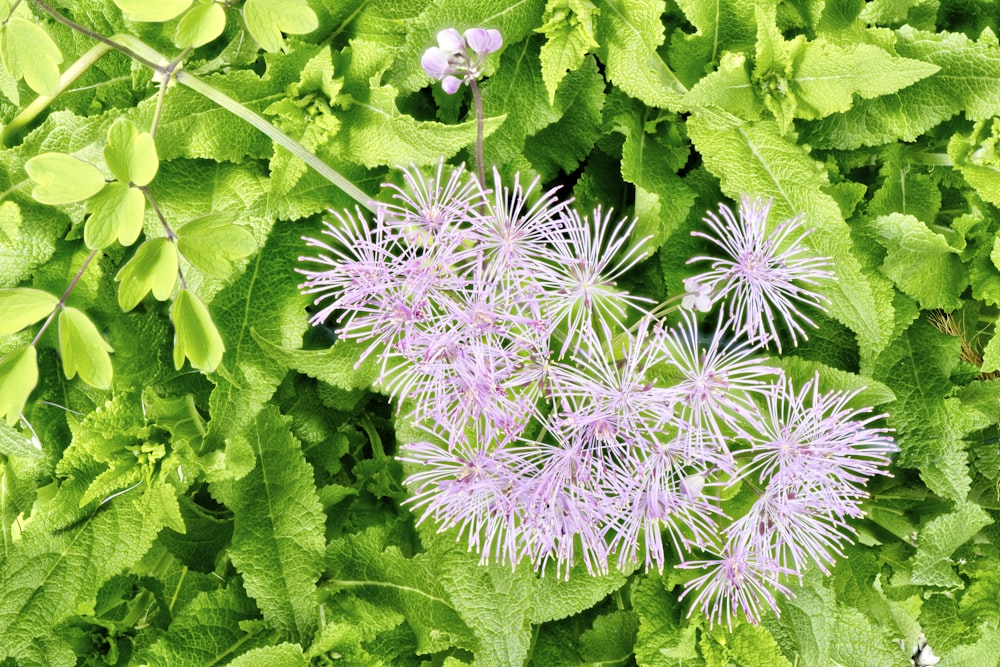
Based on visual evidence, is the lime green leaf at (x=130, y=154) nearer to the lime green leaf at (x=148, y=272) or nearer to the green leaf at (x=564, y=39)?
the lime green leaf at (x=148, y=272)

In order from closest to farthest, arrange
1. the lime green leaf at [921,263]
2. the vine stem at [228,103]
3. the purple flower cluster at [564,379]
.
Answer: the purple flower cluster at [564,379] → the vine stem at [228,103] → the lime green leaf at [921,263]

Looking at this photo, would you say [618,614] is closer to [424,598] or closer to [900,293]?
[424,598]

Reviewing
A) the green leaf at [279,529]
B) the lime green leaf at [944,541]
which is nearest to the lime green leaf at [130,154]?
the green leaf at [279,529]

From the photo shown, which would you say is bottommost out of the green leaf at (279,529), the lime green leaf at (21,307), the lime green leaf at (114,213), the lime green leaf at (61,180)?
the green leaf at (279,529)

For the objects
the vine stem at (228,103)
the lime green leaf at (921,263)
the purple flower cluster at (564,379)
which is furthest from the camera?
the lime green leaf at (921,263)

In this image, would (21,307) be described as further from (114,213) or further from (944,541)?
(944,541)

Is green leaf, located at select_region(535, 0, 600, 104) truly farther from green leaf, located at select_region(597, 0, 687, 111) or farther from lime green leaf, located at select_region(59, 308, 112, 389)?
lime green leaf, located at select_region(59, 308, 112, 389)
